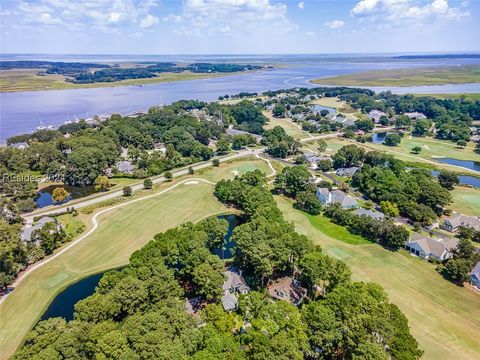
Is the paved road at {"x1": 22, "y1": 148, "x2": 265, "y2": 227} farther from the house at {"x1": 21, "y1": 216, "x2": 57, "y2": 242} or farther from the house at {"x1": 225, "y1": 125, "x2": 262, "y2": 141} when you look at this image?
the house at {"x1": 225, "y1": 125, "x2": 262, "y2": 141}

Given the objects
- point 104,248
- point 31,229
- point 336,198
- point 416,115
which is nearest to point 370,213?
point 336,198

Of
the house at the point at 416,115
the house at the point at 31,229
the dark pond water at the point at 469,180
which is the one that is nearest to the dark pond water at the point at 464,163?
A: the dark pond water at the point at 469,180

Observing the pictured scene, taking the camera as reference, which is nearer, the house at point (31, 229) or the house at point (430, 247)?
the house at point (430, 247)

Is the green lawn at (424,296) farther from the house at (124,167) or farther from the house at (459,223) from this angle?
the house at (124,167)

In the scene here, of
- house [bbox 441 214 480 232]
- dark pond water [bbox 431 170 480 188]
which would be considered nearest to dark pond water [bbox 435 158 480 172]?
dark pond water [bbox 431 170 480 188]

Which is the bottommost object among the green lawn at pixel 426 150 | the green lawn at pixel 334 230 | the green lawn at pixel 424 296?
the green lawn at pixel 426 150

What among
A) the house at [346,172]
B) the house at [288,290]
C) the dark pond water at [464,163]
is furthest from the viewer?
the dark pond water at [464,163]
